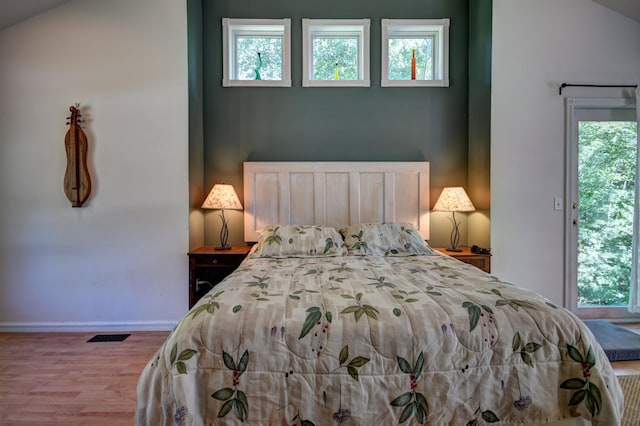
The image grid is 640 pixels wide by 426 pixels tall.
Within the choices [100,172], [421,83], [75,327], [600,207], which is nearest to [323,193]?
[421,83]

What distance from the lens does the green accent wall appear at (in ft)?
10.3

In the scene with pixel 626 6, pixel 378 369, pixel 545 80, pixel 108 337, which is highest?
pixel 626 6

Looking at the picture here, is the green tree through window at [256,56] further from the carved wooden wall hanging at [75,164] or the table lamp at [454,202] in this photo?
the table lamp at [454,202]

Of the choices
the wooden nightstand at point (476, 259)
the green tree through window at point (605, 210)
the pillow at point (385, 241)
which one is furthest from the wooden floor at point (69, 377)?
the green tree through window at point (605, 210)

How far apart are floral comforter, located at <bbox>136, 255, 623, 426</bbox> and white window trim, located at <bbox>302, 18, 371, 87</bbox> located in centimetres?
253

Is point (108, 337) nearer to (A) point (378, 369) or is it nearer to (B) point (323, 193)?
(B) point (323, 193)

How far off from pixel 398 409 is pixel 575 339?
0.72 meters

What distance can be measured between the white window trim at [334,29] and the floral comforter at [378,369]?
8.29 feet

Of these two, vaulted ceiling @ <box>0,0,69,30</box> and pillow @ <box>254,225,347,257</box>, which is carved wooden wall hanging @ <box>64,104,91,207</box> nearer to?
vaulted ceiling @ <box>0,0,69,30</box>

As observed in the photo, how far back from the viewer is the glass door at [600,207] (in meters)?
3.03

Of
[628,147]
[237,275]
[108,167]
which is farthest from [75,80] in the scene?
[628,147]

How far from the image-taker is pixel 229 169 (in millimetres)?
3174

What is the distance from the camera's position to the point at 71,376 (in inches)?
83.7

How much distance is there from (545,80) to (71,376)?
15.2ft
